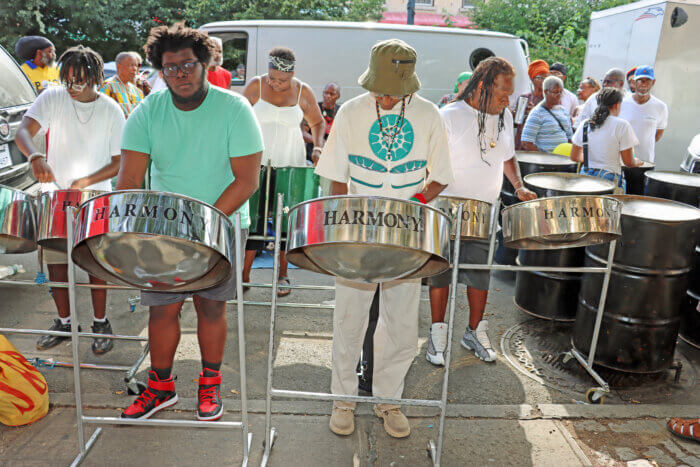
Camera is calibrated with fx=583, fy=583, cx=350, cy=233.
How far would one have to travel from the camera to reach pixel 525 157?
362 centimetres

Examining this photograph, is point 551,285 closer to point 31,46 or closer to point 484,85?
point 484,85

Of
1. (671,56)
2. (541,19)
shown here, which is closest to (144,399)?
(671,56)

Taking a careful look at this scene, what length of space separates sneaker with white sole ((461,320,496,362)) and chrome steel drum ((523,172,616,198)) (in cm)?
66

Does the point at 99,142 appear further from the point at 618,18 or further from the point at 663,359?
the point at 618,18

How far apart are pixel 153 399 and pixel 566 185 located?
6.26 feet

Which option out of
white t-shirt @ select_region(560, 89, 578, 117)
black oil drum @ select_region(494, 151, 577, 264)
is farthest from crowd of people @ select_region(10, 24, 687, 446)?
white t-shirt @ select_region(560, 89, 578, 117)

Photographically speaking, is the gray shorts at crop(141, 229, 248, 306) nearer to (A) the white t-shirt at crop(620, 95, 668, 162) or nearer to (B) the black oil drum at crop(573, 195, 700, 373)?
(B) the black oil drum at crop(573, 195, 700, 373)

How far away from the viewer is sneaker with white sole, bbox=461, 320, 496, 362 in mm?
2562

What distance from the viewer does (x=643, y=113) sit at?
4129 millimetres

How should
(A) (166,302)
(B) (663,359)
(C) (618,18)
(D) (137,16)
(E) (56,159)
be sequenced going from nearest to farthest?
1. (A) (166,302)
2. (E) (56,159)
3. (B) (663,359)
4. (C) (618,18)
5. (D) (137,16)

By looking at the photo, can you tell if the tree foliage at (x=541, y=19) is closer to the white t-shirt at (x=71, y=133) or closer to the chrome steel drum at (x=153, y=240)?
the white t-shirt at (x=71, y=133)

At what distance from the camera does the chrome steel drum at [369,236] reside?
4.63 ft

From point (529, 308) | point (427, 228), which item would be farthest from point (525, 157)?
point (427, 228)

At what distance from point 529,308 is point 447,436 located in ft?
3.98
